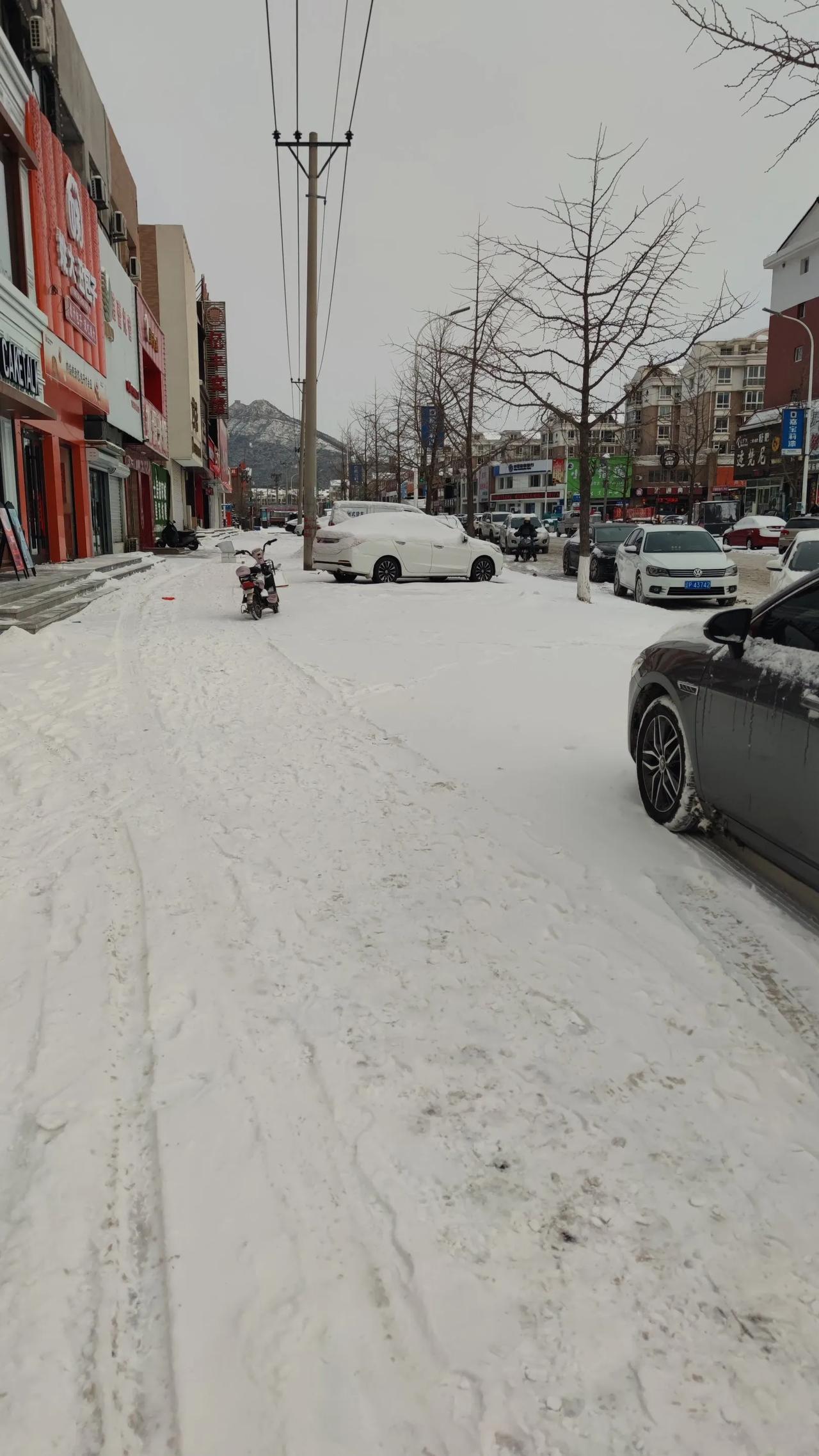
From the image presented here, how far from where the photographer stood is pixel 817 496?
1864 inches

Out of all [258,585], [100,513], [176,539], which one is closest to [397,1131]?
[258,585]

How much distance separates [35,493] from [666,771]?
1911 cm

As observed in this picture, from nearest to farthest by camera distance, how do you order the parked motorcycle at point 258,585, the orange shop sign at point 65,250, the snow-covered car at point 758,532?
the parked motorcycle at point 258,585
the orange shop sign at point 65,250
the snow-covered car at point 758,532

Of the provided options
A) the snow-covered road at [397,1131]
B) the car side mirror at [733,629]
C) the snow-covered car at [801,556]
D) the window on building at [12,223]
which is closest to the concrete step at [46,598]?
the window on building at [12,223]

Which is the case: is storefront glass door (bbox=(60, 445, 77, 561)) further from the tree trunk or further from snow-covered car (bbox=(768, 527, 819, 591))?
snow-covered car (bbox=(768, 527, 819, 591))

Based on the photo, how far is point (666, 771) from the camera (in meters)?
4.95

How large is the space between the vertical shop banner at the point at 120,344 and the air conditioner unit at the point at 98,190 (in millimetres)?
1088

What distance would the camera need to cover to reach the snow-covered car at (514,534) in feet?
113

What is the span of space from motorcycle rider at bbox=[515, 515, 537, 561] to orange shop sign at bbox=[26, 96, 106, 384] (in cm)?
1458

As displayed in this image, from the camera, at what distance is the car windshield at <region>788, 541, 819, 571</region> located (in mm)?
13094

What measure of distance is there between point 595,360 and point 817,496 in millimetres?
34904

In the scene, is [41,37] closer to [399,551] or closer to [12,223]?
[12,223]

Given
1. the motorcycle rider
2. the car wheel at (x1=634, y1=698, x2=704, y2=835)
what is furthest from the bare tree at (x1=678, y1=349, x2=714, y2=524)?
the car wheel at (x1=634, y1=698, x2=704, y2=835)

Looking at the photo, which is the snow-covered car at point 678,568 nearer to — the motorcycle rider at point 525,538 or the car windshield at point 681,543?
the car windshield at point 681,543
